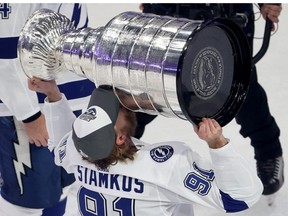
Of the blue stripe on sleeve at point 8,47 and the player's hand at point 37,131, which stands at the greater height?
the blue stripe on sleeve at point 8,47

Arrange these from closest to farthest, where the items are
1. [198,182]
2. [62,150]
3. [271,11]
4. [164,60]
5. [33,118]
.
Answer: [164,60], [198,182], [62,150], [33,118], [271,11]

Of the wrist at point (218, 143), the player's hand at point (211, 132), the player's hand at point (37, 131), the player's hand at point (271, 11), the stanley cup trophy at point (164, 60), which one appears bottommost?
the player's hand at point (37, 131)

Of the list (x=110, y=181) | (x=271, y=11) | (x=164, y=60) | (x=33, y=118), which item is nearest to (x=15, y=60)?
(x=33, y=118)

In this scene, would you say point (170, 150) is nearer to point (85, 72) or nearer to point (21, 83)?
point (85, 72)

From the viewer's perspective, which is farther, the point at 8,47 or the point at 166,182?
the point at 8,47

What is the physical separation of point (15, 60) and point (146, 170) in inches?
21.0

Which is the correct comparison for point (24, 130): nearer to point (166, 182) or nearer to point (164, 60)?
point (166, 182)

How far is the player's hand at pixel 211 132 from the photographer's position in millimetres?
1146

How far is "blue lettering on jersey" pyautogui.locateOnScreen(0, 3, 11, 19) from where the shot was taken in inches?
61.2

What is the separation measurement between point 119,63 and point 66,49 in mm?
155

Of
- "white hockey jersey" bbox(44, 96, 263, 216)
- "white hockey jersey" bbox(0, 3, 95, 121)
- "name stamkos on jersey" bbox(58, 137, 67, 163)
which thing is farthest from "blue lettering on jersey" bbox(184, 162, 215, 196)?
"white hockey jersey" bbox(0, 3, 95, 121)

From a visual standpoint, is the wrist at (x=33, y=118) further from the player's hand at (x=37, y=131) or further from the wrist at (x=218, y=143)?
the wrist at (x=218, y=143)

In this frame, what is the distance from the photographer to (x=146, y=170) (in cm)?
124

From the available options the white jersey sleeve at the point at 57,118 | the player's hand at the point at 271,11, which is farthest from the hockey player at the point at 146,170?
the player's hand at the point at 271,11
